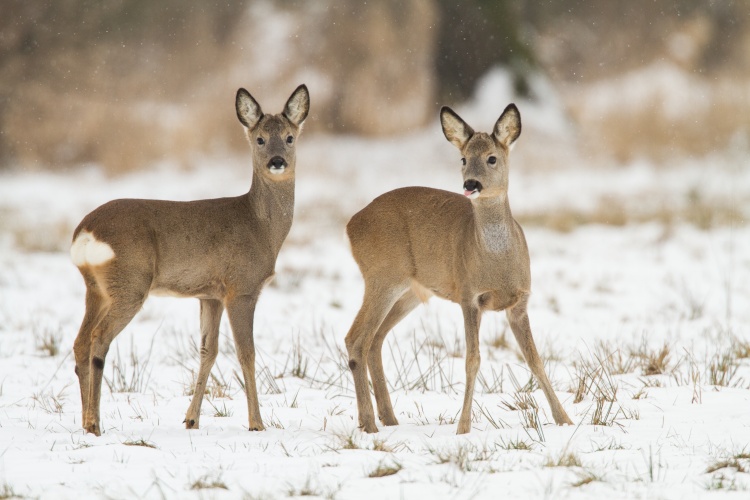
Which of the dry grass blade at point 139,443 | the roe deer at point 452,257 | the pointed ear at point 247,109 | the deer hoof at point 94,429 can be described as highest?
the pointed ear at point 247,109

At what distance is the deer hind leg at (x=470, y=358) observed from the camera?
5.41 metres

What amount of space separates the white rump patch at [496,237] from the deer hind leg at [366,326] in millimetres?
649

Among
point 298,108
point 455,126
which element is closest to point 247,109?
point 298,108

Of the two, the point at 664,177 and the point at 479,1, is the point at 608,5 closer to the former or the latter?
the point at 479,1

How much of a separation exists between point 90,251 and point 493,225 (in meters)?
2.26

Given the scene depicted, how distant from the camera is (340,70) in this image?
21969 mm

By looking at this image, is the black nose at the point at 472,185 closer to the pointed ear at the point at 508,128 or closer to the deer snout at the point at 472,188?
the deer snout at the point at 472,188

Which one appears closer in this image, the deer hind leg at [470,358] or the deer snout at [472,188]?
the deer hind leg at [470,358]

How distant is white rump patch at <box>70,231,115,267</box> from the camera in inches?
219

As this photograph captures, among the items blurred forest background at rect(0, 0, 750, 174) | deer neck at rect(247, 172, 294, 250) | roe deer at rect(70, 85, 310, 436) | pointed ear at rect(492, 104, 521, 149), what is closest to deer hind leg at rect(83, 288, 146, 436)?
roe deer at rect(70, 85, 310, 436)

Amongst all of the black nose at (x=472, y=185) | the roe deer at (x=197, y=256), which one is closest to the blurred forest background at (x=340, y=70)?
the roe deer at (x=197, y=256)

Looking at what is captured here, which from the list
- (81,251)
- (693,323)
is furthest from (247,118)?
(693,323)

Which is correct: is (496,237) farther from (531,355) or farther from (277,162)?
(277,162)

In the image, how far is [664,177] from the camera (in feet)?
62.2
